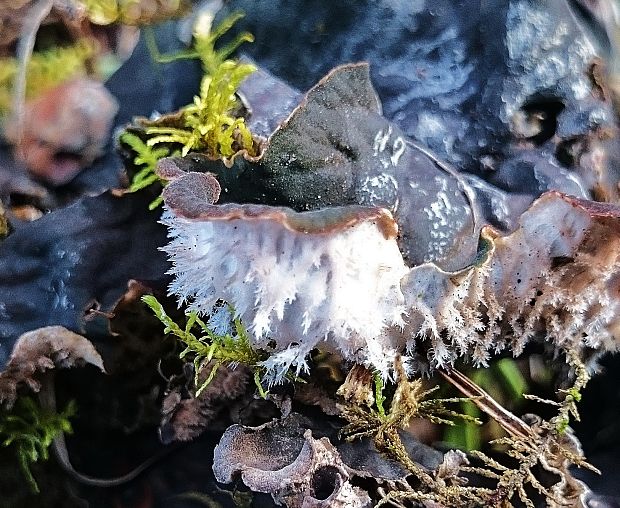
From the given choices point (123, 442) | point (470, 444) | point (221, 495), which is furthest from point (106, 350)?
point (470, 444)

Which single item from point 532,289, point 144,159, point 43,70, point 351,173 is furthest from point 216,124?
point 43,70

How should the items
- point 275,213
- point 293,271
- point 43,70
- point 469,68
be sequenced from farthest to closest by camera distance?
point 43,70
point 469,68
point 293,271
point 275,213

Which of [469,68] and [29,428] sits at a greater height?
[469,68]

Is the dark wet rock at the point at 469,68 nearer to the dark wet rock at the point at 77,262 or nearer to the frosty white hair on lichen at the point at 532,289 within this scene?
the frosty white hair on lichen at the point at 532,289

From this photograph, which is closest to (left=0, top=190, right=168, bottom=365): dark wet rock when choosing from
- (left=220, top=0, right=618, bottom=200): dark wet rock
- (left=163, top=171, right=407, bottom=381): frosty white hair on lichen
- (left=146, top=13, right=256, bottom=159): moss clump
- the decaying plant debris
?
the decaying plant debris

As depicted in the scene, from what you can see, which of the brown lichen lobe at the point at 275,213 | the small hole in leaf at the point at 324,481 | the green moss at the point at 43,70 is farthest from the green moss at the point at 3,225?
the small hole in leaf at the point at 324,481

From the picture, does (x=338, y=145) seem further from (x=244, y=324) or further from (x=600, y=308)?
(x=600, y=308)

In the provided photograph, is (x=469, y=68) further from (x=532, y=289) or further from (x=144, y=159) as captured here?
(x=144, y=159)
